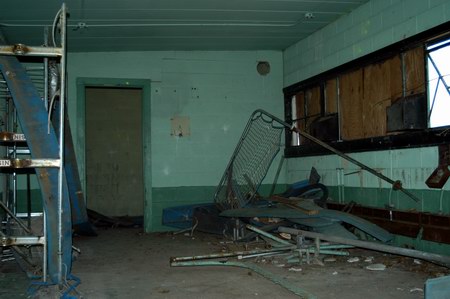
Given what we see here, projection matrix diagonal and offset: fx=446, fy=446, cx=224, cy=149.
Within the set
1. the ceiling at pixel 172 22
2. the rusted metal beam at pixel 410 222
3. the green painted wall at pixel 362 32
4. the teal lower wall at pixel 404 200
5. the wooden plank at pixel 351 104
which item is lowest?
the rusted metal beam at pixel 410 222

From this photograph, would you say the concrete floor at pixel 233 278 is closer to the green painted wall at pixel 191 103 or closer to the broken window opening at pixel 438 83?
the broken window opening at pixel 438 83

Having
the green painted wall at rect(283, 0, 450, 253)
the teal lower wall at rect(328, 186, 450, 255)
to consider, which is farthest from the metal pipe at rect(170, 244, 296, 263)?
the green painted wall at rect(283, 0, 450, 253)

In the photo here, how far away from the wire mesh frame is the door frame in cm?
129

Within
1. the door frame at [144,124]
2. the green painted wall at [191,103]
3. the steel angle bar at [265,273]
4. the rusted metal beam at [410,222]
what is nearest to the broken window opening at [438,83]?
the rusted metal beam at [410,222]

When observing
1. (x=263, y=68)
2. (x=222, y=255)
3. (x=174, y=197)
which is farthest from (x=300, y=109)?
(x=222, y=255)

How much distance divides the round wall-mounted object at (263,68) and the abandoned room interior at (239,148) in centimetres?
8

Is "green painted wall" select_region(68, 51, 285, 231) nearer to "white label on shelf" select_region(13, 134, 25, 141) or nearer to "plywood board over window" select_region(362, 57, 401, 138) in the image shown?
"plywood board over window" select_region(362, 57, 401, 138)

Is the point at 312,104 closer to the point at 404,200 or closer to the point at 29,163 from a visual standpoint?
the point at 404,200

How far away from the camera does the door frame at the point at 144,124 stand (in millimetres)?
7766

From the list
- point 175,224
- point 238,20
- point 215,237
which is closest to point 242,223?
point 215,237

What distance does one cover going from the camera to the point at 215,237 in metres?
7.10

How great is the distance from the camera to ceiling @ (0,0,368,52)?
5.68 m

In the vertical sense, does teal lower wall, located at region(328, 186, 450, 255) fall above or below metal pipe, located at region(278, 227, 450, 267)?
above

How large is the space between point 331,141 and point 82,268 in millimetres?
3911
